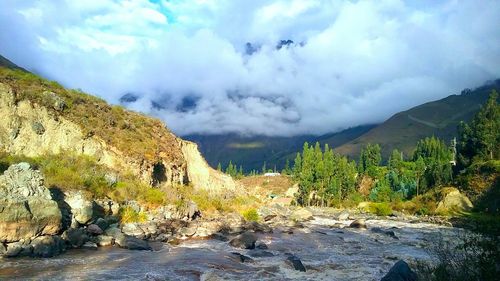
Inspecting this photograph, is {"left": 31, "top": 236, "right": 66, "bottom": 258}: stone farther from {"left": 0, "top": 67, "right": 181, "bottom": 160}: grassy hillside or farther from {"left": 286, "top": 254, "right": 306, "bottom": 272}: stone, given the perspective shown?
{"left": 0, "top": 67, "right": 181, "bottom": 160}: grassy hillside

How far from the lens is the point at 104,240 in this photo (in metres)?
30.7

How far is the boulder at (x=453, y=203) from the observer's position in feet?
247

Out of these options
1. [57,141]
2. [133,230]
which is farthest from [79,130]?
[133,230]

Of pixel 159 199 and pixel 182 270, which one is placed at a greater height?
pixel 159 199

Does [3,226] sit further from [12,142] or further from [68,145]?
[68,145]

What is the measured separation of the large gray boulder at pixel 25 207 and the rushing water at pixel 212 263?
8.81 feet

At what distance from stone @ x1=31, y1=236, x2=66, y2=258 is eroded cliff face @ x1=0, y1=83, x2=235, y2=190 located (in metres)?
20.1

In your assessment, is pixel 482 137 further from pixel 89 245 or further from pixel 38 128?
pixel 89 245

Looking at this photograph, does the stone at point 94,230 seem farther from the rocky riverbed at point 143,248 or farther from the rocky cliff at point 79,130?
the rocky cliff at point 79,130

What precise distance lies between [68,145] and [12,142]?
20.8 ft

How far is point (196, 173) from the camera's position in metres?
82.2

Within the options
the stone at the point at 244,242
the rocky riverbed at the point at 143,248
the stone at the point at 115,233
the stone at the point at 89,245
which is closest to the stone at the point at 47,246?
the rocky riverbed at the point at 143,248

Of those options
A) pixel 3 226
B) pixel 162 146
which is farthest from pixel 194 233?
pixel 162 146

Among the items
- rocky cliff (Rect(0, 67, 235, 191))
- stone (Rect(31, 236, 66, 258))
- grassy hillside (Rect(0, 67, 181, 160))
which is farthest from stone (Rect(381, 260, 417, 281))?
grassy hillside (Rect(0, 67, 181, 160))
